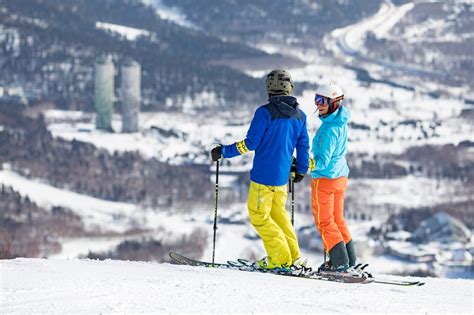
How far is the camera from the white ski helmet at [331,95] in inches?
366

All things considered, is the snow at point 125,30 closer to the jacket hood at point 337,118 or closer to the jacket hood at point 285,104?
the jacket hood at point 337,118

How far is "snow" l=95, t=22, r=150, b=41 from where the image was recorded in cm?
9738

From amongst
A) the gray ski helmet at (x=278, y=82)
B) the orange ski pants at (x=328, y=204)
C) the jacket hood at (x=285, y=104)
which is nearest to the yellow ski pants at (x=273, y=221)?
the orange ski pants at (x=328, y=204)

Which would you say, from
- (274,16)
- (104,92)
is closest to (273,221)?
(104,92)

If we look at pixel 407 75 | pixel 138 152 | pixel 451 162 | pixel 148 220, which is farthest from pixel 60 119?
pixel 407 75

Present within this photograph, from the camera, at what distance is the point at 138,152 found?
6119cm

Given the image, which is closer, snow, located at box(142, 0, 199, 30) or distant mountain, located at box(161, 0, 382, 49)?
distant mountain, located at box(161, 0, 382, 49)

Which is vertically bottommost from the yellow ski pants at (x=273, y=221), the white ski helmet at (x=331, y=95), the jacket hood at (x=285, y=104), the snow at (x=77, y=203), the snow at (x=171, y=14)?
the snow at (x=77, y=203)

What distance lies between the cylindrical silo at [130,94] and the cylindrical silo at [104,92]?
2.14 feet

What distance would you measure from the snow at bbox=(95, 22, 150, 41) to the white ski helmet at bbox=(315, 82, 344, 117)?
3435 inches

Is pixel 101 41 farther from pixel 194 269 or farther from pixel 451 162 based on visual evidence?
pixel 194 269

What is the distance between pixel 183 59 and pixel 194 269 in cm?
8075

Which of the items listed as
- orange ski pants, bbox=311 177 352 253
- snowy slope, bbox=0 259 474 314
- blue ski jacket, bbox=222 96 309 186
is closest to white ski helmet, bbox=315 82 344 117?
blue ski jacket, bbox=222 96 309 186

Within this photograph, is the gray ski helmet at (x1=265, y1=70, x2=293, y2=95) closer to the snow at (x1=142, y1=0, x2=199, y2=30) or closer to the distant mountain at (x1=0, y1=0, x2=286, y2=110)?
the distant mountain at (x1=0, y1=0, x2=286, y2=110)
